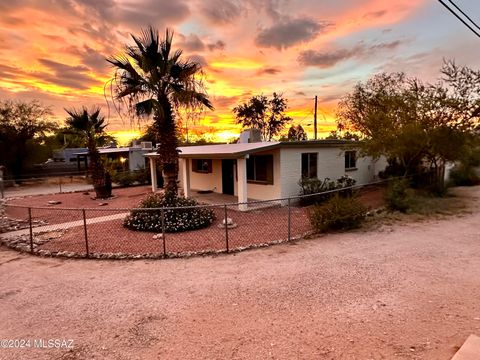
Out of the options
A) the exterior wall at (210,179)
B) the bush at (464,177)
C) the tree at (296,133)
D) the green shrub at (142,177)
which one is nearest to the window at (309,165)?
the exterior wall at (210,179)

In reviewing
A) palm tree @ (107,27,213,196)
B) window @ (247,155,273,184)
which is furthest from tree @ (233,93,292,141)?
palm tree @ (107,27,213,196)

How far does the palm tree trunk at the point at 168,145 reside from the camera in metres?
10.1

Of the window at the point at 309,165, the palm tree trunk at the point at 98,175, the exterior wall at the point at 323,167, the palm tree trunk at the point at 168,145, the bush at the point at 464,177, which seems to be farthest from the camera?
the bush at the point at 464,177

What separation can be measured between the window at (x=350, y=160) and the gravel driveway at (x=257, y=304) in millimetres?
9858

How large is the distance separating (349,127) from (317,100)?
10.6 meters

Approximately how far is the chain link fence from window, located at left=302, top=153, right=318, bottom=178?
2.82 metres

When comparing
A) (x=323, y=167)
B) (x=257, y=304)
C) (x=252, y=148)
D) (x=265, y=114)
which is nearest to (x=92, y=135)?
(x=252, y=148)

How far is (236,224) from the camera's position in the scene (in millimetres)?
10102

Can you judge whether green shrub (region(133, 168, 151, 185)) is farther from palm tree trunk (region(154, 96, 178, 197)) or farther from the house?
palm tree trunk (region(154, 96, 178, 197))

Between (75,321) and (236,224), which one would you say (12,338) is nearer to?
(75,321)

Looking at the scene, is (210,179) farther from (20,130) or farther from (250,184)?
(20,130)

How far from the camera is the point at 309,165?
14.3m

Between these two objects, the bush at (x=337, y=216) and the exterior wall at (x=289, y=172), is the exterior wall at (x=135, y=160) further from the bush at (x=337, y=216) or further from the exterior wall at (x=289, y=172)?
the bush at (x=337, y=216)

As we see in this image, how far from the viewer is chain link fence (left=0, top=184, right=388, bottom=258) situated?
7.52 metres
